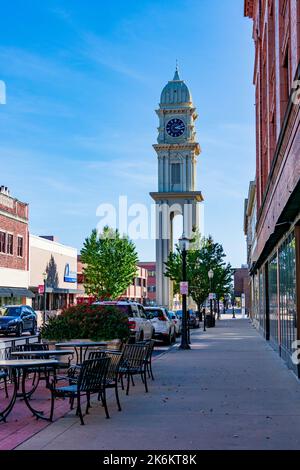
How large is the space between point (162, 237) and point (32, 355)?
7418 centimetres

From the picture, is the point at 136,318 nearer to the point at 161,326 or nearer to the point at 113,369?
the point at 161,326

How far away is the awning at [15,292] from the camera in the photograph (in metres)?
49.3

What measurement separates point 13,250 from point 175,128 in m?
43.4

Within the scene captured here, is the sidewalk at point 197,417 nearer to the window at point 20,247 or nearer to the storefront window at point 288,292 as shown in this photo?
the storefront window at point 288,292

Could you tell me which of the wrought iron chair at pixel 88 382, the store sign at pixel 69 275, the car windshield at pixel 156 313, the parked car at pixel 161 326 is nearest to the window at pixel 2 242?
the store sign at pixel 69 275

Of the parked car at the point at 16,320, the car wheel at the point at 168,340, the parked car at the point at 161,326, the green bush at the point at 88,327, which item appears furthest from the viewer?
the parked car at the point at 16,320

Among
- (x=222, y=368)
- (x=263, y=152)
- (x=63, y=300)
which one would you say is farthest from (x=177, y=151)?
(x=222, y=368)

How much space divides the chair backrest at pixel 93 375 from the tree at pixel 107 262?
215 ft

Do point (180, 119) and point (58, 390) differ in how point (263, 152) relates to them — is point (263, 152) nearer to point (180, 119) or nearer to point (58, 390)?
point (58, 390)

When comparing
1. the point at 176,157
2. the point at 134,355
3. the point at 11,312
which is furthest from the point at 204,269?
the point at 134,355

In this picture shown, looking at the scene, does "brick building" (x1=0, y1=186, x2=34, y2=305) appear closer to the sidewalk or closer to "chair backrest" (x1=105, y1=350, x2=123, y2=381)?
the sidewalk

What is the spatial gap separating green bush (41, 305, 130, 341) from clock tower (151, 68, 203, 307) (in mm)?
71854

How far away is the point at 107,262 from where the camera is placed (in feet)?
251

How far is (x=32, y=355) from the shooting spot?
12688 mm
